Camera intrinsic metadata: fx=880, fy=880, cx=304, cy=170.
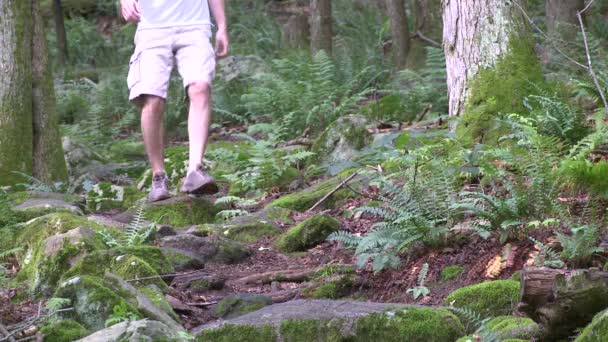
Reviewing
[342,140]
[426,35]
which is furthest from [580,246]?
[426,35]

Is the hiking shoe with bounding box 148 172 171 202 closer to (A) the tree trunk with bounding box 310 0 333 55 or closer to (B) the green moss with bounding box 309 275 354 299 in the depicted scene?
(B) the green moss with bounding box 309 275 354 299

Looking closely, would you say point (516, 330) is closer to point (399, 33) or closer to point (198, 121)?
point (198, 121)

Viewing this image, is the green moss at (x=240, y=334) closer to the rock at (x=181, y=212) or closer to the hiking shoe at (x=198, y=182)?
the hiking shoe at (x=198, y=182)

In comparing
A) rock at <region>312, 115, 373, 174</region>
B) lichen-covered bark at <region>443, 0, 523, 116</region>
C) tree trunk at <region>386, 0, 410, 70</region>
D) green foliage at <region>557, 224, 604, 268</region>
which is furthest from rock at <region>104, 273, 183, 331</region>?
tree trunk at <region>386, 0, 410, 70</region>

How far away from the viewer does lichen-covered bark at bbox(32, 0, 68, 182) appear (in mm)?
8977

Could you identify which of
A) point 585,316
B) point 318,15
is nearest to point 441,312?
point 585,316

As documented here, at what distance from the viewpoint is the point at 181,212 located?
6.96m

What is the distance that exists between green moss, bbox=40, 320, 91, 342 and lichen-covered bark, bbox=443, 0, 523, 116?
4363 millimetres

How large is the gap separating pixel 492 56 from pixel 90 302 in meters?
4.35

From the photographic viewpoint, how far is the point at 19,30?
8.79m

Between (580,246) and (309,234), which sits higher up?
(580,246)

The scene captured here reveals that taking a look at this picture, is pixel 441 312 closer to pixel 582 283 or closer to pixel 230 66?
pixel 582 283

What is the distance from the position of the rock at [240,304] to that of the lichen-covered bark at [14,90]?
488 centimetres

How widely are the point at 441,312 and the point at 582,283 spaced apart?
65cm
